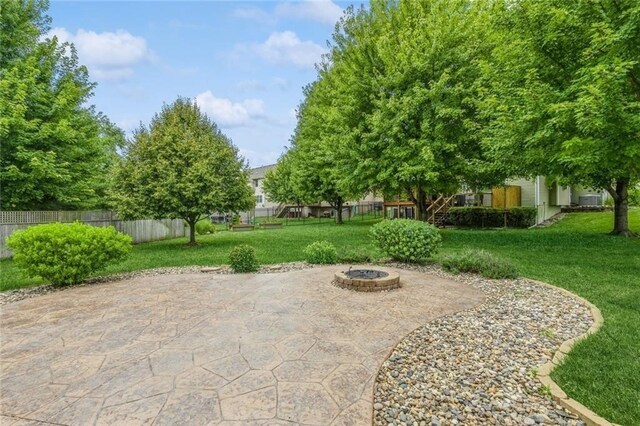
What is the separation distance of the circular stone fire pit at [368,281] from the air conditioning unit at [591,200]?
21729 millimetres

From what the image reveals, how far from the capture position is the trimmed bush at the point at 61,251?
6.68 m

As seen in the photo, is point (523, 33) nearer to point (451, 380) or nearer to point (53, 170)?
point (451, 380)

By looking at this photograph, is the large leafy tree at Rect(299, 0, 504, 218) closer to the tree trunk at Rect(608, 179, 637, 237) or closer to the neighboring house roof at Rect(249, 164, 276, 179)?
the tree trunk at Rect(608, 179, 637, 237)

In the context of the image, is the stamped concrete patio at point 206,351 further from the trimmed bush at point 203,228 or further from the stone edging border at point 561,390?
the trimmed bush at point 203,228

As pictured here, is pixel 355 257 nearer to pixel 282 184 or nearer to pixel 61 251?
pixel 61 251

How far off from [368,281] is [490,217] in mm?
15292

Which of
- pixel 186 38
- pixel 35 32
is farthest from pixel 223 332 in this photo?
pixel 35 32

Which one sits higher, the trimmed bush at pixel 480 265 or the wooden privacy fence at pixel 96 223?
the wooden privacy fence at pixel 96 223

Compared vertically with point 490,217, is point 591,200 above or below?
above

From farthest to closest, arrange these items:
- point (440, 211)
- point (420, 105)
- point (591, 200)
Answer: point (591, 200) < point (440, 211) < point (420, 105)

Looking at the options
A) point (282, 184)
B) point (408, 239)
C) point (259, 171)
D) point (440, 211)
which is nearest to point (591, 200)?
point (440, 211)

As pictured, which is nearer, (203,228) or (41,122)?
(41,122)

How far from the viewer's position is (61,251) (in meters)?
6.81

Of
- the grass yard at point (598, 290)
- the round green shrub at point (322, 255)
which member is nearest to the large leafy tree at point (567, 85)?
the grass yard at point (598, 290)
